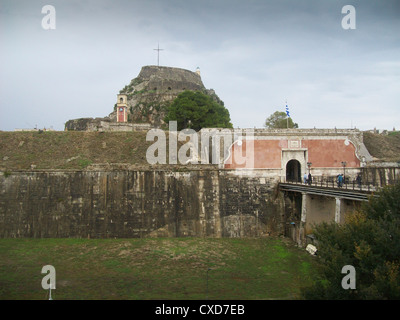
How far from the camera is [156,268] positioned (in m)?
16.7

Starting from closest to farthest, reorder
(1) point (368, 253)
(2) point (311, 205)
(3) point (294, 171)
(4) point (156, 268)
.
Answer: (1) point (368, 253) < (4) point (156, 268) < (2) point (311, 205) < (3) point (294, 171)

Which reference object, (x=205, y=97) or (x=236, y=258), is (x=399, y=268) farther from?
(x=205, y=97)

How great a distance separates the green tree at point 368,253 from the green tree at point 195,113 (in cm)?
2727

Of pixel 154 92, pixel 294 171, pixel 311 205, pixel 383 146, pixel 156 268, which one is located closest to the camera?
pixel 156 268

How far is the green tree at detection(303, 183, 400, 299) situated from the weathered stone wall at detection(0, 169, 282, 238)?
1284cm

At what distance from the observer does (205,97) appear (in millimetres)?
40000

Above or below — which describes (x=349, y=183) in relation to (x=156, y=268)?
above

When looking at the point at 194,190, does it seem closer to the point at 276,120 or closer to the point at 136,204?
the point at 136,204

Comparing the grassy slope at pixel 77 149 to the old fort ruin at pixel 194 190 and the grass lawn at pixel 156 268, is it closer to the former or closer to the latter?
the old fort ruin at pixel 194 190

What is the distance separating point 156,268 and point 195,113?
78.7ft

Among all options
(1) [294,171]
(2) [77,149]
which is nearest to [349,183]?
(1) [294,171]

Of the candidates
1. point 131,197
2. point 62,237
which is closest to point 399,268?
point 131,197

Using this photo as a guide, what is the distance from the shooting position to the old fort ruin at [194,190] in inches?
915

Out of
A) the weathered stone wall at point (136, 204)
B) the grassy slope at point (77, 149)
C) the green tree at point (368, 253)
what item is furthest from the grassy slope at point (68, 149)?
the green tree at point (368, 253)
